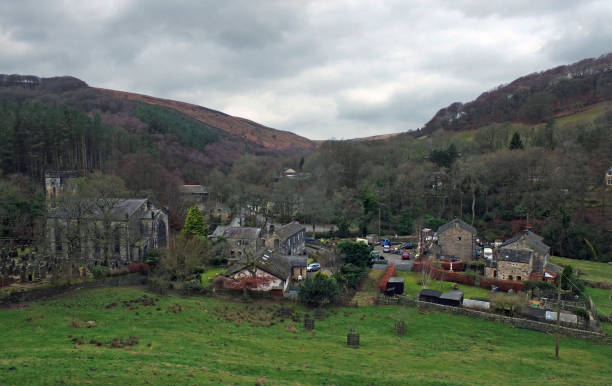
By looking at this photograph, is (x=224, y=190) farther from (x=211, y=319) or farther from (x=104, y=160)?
(x=211, y=319)

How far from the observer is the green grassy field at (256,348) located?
18141 mm

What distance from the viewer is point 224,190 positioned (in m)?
78.1

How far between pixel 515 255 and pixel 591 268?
1502cm

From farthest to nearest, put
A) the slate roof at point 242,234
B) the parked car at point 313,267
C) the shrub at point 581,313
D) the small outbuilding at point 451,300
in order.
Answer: the slate roof at point 242,234
the parked car at point 313,267
the small outbuilding at point 451,300
the shrub at point 581,313

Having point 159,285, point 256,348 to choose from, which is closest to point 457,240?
point 256,348

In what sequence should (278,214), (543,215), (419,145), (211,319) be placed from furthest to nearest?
Result: (419,145) → (278,214) → (543,215) → (211,319)

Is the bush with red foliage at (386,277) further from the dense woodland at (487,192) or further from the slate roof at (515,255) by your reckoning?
the dense woodland at (487,192)

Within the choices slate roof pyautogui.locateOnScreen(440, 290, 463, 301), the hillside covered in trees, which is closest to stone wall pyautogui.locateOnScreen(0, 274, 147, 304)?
the hillside covered in trees

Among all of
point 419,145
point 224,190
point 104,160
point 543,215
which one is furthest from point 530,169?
point 104,160

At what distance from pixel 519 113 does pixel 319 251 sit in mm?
97586

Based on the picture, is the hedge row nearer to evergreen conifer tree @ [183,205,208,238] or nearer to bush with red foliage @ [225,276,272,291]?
bush with red foliage @ [225,276,272,291]

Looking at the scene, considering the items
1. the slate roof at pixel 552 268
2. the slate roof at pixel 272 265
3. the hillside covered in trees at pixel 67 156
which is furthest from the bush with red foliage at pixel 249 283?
the slate roof at pixel 552 268

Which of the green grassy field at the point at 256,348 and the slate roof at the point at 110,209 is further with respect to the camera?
the slate roof at the point at 110,209

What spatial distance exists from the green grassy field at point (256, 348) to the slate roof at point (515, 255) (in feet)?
41.9
